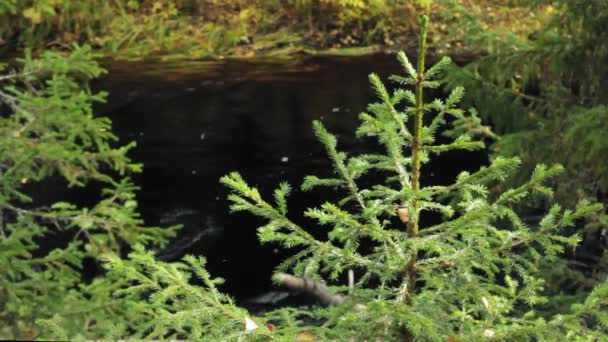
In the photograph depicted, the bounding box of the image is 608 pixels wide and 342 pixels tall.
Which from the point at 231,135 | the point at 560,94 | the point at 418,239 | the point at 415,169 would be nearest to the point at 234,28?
the point at 231,135

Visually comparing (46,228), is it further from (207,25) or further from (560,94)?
(207,25)

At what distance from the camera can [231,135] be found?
1148 cm

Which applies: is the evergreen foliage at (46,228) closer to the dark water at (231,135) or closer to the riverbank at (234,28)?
the dark water at (231,135)

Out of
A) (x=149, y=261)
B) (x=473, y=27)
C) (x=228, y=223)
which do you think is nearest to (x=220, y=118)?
(x=228, y=223)

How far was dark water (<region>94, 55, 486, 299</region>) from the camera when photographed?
863cm

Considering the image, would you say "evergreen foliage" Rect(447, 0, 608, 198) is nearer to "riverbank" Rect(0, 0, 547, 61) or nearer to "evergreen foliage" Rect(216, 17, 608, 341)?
"evergreen foliage" Rect(216, 17, 608, 341)

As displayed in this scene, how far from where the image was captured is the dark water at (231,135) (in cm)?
863

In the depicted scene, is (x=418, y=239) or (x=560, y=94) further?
(x=560, y=94)

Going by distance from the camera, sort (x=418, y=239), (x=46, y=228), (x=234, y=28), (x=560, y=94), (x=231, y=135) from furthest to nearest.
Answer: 1. (x=234, y=28)
2. (x=231, y=135)
3. (x=560, y=94)
4. (x=46, y=228)
5. (x=418, y=239)

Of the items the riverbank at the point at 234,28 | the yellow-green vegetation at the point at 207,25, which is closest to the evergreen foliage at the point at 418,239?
the riverbank at the point at 234,28

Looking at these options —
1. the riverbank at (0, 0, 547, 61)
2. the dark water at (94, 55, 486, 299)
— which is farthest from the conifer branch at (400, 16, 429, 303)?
the riverbank at (0, 0, 547, 61)

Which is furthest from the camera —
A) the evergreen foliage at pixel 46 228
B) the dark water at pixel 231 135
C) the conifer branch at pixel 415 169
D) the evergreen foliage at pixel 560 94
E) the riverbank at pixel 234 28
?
the riverbank at pixel 234 28

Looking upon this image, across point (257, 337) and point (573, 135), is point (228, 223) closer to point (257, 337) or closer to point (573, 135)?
point (573, 135)

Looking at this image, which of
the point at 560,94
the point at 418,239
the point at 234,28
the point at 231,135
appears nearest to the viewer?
the point at 418,239
